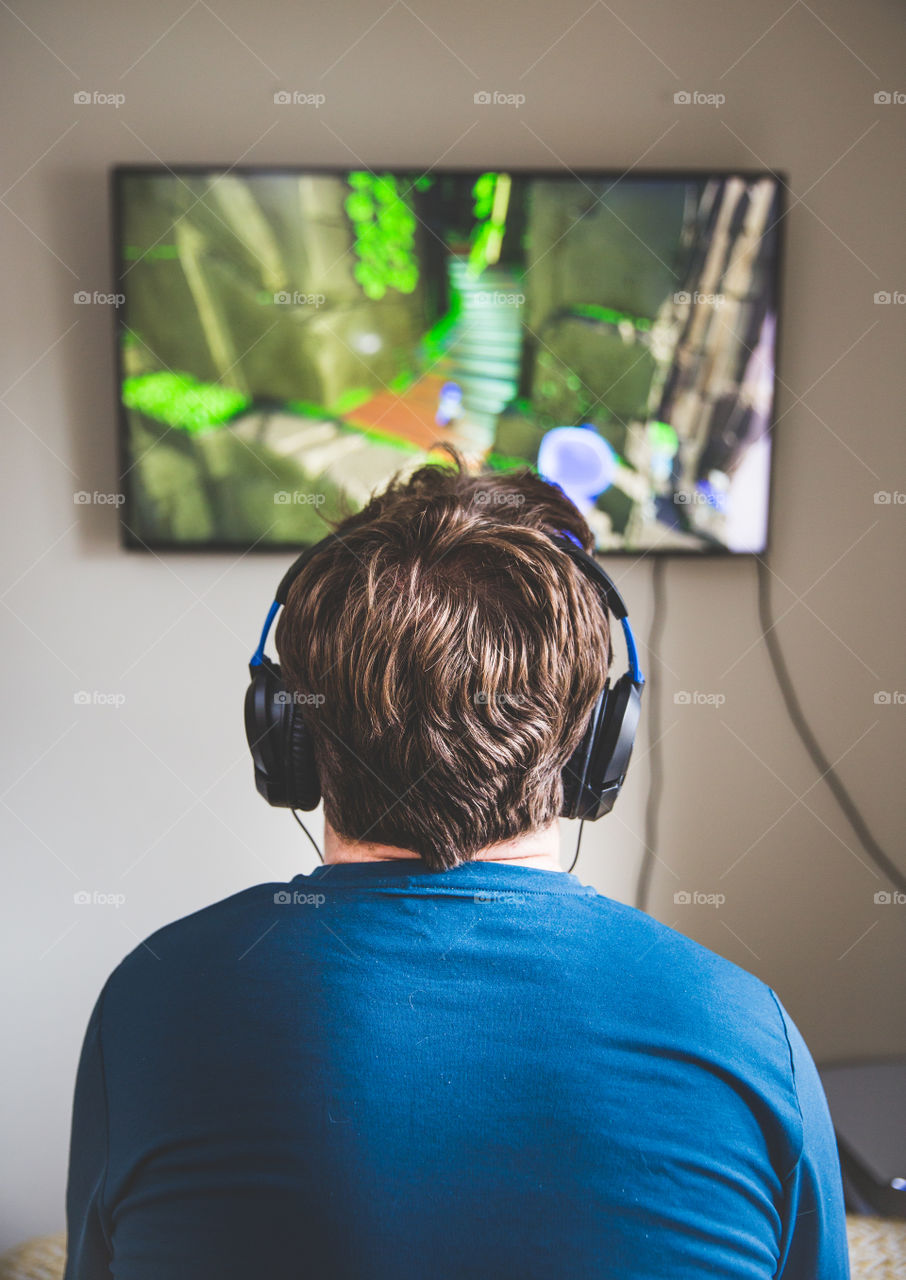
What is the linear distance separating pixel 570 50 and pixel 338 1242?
167cm

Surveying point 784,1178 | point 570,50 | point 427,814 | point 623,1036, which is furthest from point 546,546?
point 570,50

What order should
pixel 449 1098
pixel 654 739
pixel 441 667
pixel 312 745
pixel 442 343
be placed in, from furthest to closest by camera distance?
pixel 654 739 < pixel 442 343 < pixel 312 745 < pixel 441 667 < pixel 449 1098

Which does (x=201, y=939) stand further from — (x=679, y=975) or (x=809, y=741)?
(x=809, y=741)

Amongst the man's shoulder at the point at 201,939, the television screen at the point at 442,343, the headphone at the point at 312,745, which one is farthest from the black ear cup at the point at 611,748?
the television screen at the point at 442,343

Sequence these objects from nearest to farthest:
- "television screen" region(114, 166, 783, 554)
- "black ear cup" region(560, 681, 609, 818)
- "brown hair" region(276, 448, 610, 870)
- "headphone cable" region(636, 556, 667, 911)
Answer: "brown hair" region(276, 448, 610, 870)
"black ear cup" region(560, 681, 609, 818)
"television screen" region(114, 166, 783, 554)
"headphone cable" region(636, 556, 667, 911)

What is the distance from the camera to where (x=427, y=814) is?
686 mm

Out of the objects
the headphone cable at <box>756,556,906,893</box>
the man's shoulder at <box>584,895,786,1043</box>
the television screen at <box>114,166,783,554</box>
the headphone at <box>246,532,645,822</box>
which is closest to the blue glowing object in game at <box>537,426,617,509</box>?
the television screen at <box>114,166,783,554</box>

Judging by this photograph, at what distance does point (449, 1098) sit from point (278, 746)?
381 mm

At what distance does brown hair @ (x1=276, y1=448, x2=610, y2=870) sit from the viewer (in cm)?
67

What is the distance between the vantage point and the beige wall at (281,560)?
1.44 m

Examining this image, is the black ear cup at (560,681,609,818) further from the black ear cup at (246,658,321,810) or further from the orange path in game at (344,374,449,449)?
the orange path in game at (344,374,449,449)

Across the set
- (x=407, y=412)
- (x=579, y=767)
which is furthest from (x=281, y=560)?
(x=579, y=767)

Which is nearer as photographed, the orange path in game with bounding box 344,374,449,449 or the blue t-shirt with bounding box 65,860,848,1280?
the blue t-shirt with bounding box 65,860,848,1280

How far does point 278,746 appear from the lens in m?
0.83
